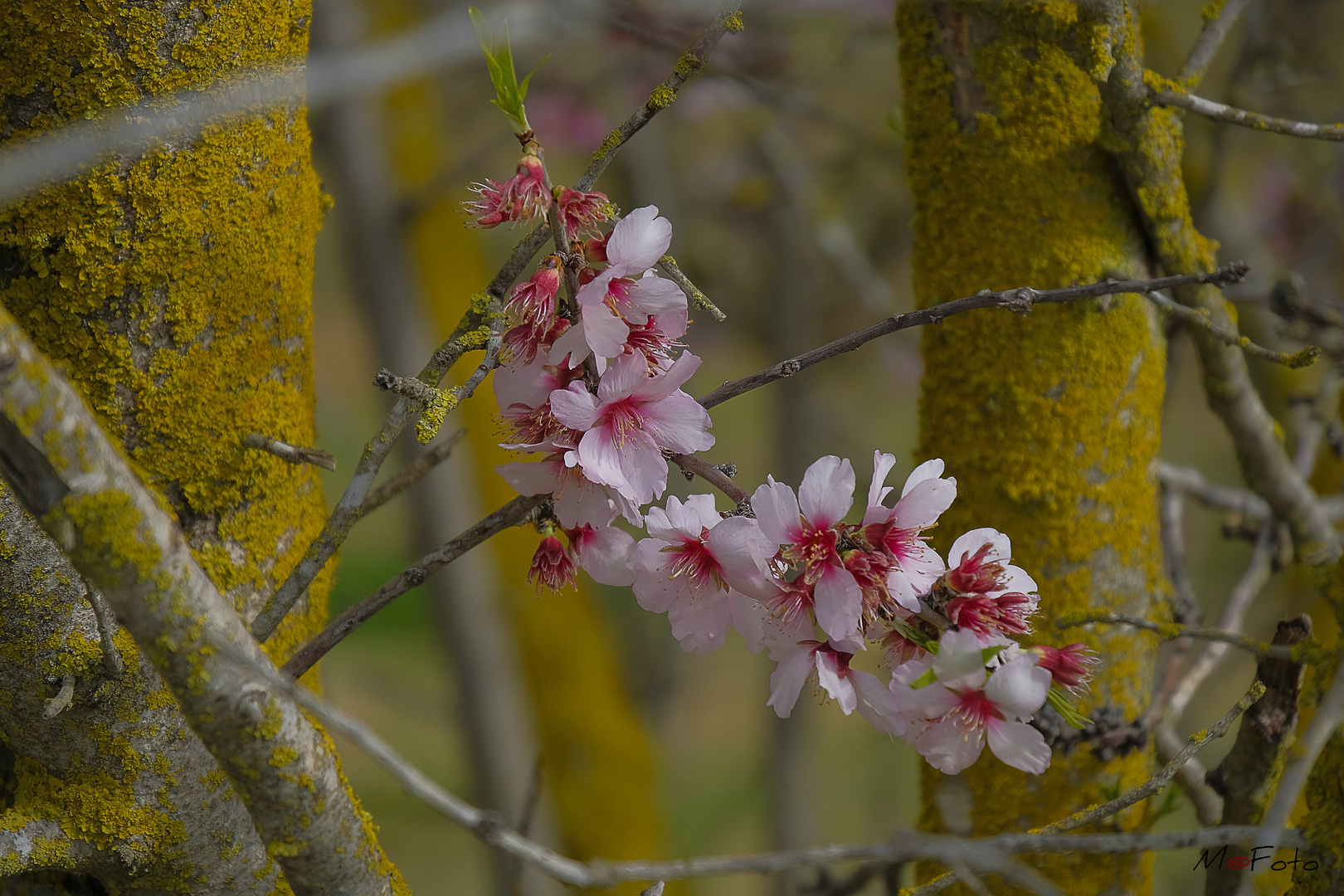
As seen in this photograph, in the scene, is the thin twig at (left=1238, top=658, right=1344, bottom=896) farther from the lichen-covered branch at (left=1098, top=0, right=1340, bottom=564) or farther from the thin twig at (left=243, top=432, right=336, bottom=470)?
the thin twig at (left=243, top=432, right=336, bottom=470)

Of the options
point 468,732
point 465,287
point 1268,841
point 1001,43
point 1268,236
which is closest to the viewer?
point 1268,841

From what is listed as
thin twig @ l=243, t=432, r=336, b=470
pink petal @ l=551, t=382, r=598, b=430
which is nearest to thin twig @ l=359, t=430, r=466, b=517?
thin twig @ l=243, t=432, r=336, b=470

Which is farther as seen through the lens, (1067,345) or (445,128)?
(445,128)

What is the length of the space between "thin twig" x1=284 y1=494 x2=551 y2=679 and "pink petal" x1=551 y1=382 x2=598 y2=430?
0.24 feet

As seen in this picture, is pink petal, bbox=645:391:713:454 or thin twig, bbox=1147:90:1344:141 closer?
pink petal, bbox=645:391:713:454

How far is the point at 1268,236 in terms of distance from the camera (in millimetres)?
3080

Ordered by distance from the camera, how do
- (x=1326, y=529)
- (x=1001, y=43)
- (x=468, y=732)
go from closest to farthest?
(x=1001, y=43) < (x=1326, y=529) < (x=468, y=732)

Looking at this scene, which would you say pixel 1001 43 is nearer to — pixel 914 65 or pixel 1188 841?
pixel 914 65

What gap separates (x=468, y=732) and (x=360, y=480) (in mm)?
2383

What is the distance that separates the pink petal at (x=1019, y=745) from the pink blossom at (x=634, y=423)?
333 millimetres

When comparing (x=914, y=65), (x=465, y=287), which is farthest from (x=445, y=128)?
(x=914, y=65)

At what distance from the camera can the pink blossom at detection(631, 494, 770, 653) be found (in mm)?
761

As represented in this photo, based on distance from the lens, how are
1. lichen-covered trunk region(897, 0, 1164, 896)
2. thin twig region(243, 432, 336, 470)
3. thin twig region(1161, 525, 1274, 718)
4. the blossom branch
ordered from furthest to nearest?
thin twig region(1161, 525, 1274, 718)
lichen-covered trunk region(897, 0, 1164, 896)
thin twig region(243, 432, 336, 470)
the blossom branch

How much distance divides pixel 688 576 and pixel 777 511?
0.39 feet
